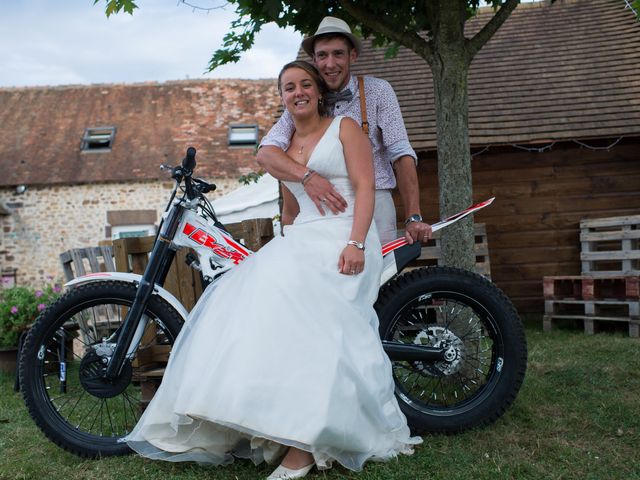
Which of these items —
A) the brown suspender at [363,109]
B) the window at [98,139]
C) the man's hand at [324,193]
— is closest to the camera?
the man's hand at [324,193]

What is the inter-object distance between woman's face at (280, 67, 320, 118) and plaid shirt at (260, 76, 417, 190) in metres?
0.31

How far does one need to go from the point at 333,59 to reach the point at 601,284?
6.33 m

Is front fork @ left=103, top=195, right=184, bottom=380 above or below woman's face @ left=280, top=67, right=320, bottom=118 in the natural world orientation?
below

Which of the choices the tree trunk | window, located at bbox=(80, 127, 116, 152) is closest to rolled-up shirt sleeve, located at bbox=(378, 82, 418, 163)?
the tree trunk

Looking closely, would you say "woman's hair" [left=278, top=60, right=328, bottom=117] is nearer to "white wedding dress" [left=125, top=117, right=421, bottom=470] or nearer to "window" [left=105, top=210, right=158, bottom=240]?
"white wedding dress" [left=125, top=117, right=421, bottom=470]

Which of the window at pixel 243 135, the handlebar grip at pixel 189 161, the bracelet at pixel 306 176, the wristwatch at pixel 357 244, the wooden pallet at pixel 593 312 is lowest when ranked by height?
the wooden pallet at pixel 593 312

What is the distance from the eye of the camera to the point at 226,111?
1933 centimetres

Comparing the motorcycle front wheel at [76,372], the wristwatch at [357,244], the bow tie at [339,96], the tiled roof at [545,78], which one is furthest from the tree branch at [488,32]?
the tiled roof at [545,78]

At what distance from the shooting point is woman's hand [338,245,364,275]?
2865 mm

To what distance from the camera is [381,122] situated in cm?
347

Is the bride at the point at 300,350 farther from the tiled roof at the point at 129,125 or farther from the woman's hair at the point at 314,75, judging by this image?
the tiled roof at the point at 129,125

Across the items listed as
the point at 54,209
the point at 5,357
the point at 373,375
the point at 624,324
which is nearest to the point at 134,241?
the point at 373,375

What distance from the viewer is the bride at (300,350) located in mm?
2555

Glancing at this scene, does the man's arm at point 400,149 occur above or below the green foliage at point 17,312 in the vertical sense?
above
